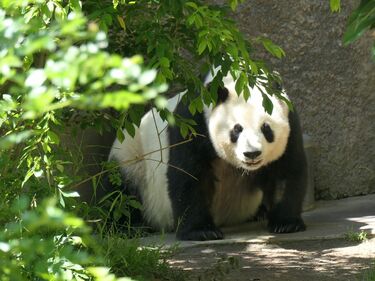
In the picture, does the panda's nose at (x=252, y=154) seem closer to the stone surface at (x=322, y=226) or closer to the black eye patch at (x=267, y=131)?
the black eye patch at (x=267, y=131)

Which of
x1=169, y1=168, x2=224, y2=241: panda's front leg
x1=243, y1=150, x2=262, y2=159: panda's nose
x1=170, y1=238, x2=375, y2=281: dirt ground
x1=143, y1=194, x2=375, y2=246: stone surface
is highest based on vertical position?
x1=243, y1=150, x2=262, y2=159: panda's nose

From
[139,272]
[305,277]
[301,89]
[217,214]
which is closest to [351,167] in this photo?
[301,89]

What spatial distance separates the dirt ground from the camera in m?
4.84

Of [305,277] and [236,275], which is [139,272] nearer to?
[236,275]

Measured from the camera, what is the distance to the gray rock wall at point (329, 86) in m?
7.55

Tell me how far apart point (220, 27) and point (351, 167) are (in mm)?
4302

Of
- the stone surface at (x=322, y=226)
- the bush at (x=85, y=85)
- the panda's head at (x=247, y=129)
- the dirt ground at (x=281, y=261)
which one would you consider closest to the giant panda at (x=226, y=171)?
the panda's head at (x=247, y=129)

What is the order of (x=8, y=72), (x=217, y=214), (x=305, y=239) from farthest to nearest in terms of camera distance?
(x=217, y=214)
(x=305, y=239)
(x=8, y=72)

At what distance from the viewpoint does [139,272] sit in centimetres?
439

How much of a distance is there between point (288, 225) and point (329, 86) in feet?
6.22

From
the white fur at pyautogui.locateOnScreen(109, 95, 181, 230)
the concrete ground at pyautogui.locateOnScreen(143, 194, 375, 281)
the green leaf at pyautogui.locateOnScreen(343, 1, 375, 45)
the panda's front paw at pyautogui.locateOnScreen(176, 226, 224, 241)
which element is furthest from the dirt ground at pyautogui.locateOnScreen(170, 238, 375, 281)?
the green leaf at pyautogui.locateOnScreen(343, 1, 375, 45)

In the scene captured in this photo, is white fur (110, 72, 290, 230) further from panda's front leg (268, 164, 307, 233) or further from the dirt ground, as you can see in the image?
the dirt ground

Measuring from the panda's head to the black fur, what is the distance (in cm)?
8

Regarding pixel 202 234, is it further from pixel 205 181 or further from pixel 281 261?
pixel 281 261
